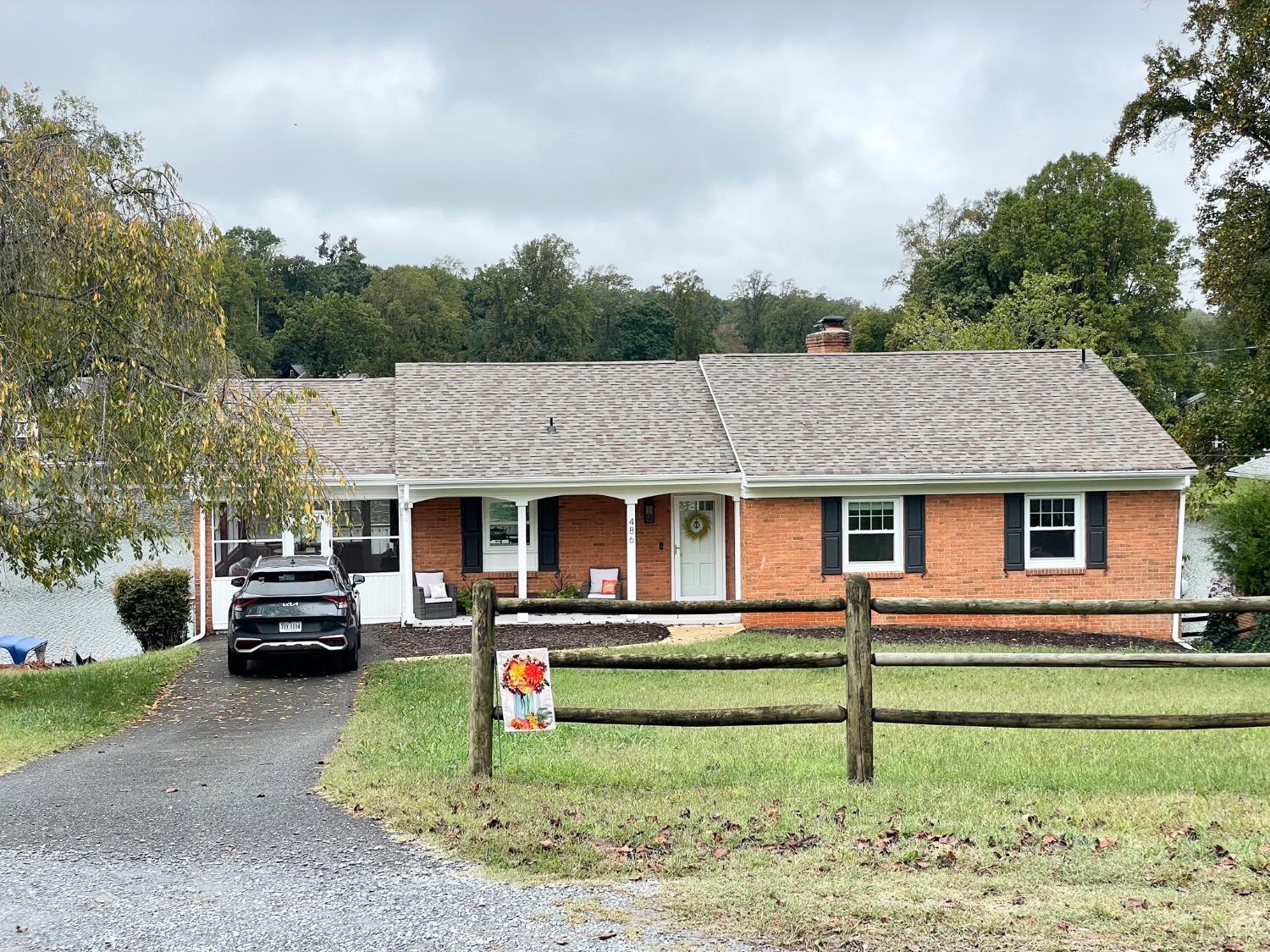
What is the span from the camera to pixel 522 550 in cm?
2370

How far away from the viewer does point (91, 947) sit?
5.62 meters

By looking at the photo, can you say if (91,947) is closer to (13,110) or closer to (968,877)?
(968,877)

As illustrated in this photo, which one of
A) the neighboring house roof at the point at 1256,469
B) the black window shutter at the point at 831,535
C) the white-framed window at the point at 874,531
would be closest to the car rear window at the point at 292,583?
the black window shutter at the point at 831,535

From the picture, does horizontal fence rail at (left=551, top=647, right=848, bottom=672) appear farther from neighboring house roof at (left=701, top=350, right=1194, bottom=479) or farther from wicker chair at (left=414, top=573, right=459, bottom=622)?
wicker chair at (left=414, top=573, right=459, bottom=622)

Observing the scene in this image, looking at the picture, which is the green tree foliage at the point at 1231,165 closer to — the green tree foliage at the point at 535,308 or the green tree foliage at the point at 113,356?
the green tree foliage at the point at 113,356

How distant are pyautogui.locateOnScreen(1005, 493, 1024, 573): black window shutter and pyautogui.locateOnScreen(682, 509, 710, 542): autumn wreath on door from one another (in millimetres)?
6082

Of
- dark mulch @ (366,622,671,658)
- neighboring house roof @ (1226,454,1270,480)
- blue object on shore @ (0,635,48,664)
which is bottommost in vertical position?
blue object on shore @ (0,635,48,664)

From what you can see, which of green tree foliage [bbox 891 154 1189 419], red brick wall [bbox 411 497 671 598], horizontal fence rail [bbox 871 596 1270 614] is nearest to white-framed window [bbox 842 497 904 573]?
red brick wall [bbox 411 497 671 598]

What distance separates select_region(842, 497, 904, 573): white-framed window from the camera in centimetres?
2377

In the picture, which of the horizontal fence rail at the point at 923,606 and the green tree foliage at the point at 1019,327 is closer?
the horizontal fence rail at the point at 923,606

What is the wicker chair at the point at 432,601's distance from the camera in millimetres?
23625

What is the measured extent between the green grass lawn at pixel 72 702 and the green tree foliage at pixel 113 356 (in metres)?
1.66

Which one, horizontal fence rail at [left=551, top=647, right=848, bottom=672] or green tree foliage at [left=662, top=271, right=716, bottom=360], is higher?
green tree foliage at [left=662, top=271, right=716, bottom=360]

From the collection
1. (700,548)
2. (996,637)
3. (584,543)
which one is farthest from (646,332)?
(996,637)
